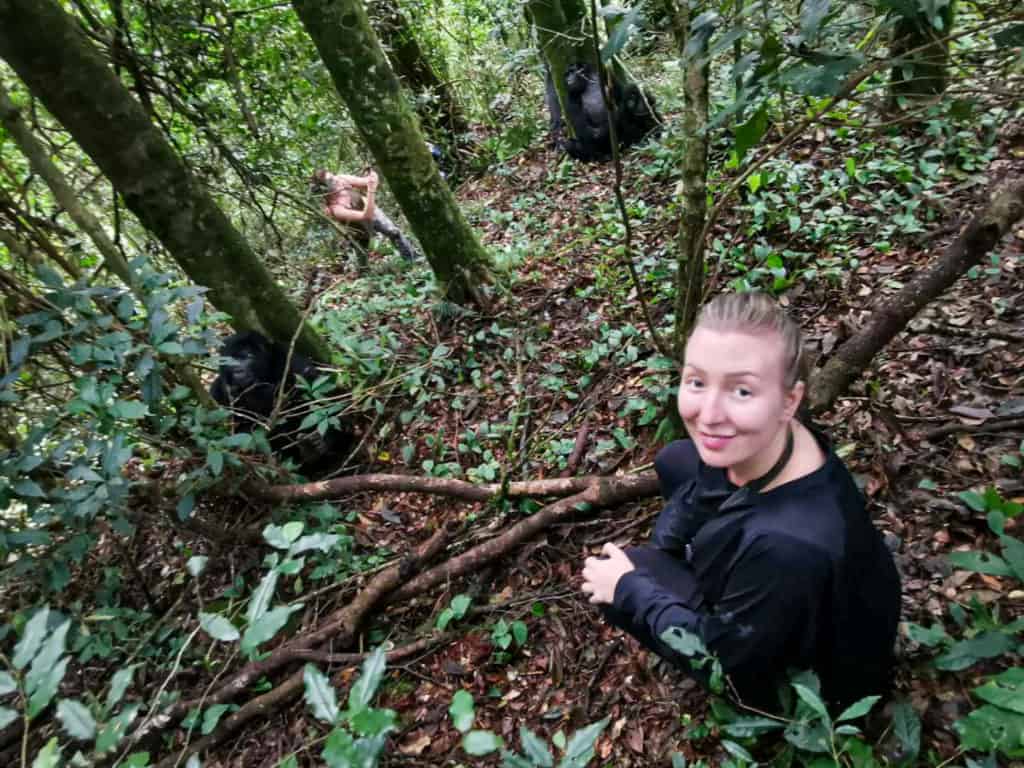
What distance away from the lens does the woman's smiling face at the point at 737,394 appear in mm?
1437

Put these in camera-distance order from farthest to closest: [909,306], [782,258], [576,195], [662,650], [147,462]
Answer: [576,195] → [782,258] → [147,462] → [909,306] → [662,650]

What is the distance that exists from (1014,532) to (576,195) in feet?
15.4

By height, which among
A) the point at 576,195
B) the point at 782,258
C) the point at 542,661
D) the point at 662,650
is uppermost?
the point at 576,195

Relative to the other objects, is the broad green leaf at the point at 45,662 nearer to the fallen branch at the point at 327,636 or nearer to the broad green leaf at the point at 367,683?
the broad green leaf at the point at 367,683

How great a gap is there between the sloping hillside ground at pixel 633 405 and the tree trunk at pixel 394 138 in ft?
0.96

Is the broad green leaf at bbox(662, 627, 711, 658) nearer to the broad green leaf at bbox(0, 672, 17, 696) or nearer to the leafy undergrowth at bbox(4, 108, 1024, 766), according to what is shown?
the leafy undergrowth at bbox(4, 108, 1024, 766)

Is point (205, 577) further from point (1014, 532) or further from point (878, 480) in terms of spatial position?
point (1014, 532)

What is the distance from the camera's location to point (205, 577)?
3.20m

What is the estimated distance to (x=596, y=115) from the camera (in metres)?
6.10

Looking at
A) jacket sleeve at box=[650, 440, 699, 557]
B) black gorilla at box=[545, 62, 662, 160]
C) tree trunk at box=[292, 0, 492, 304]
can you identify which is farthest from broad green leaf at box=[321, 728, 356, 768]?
black gorilla at box=[545, 62, 662, 160]

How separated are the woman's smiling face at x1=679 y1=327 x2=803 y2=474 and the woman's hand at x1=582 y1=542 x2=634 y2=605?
1.98 ft

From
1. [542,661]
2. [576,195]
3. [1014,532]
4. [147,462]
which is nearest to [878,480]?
[1014,532]

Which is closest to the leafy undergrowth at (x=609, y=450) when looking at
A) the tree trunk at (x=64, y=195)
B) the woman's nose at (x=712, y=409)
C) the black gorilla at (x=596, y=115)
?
the woman's nose at (x=712, y=409)

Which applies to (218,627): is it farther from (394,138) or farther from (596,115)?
(596,115)
